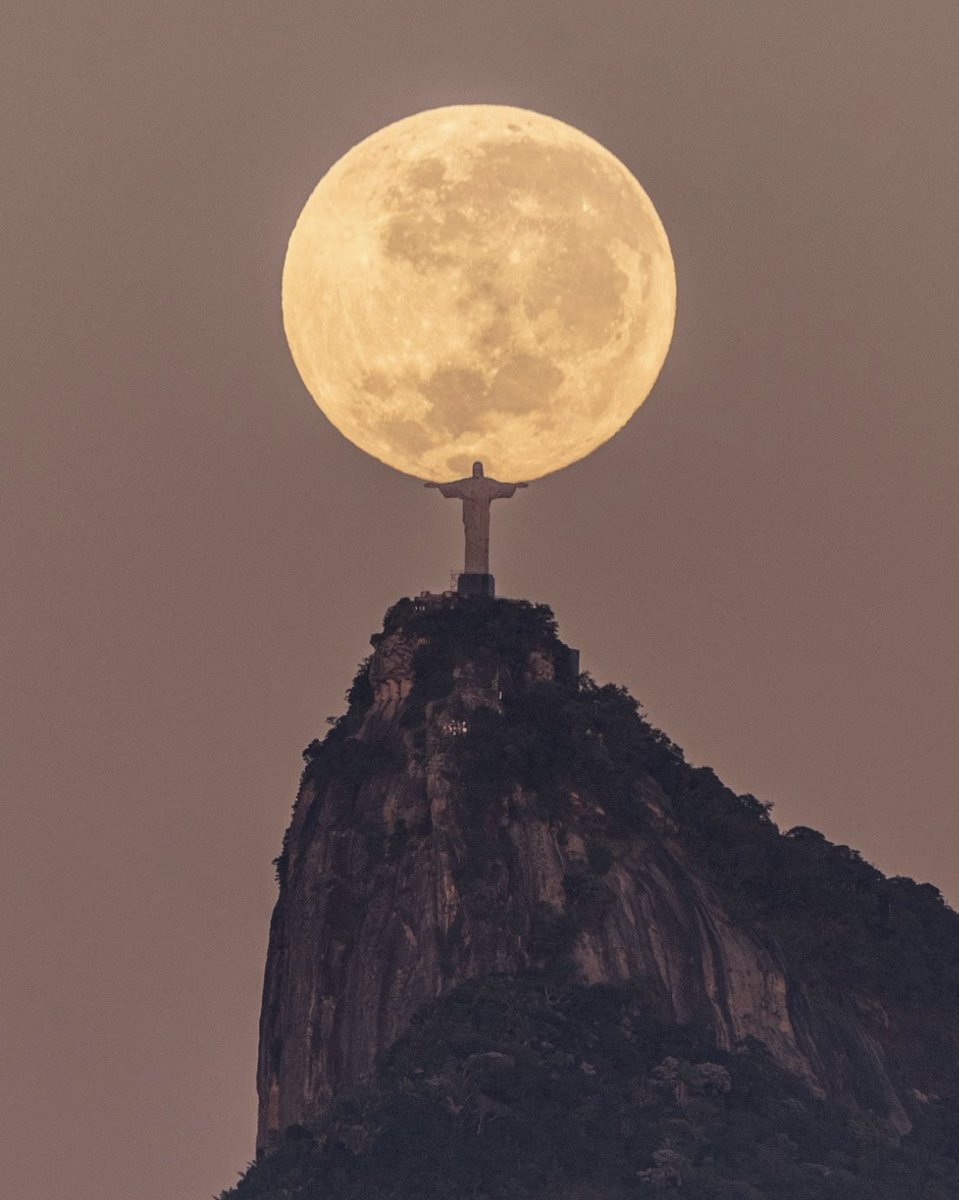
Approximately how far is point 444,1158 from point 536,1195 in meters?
4.33

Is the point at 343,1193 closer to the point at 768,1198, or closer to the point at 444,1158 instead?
the point at 444,1158

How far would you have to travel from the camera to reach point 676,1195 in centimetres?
19812

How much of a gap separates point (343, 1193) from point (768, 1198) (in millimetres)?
17159

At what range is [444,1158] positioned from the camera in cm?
19925

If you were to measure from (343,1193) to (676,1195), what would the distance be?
1341cm

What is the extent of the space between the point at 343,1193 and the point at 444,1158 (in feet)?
14.1

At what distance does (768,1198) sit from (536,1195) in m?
9.67

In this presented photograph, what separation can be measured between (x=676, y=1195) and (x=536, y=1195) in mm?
5670

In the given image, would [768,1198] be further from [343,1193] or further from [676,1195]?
[343,1193]

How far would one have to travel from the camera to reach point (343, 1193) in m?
199

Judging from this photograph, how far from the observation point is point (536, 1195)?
197 m

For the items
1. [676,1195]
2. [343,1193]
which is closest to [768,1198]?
[676,1195]

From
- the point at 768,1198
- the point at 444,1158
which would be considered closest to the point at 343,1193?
the point at 444,1158
